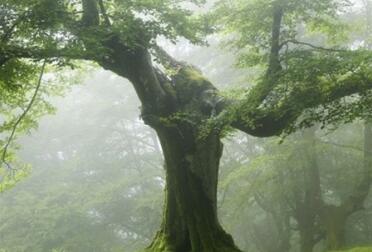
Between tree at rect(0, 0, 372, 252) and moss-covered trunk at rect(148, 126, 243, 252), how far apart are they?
0.06 ft

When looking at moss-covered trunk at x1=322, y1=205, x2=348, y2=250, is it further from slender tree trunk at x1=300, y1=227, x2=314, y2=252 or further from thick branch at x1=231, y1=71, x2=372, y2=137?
thick branch at x1=231, y1=71, x2=372, y2=137

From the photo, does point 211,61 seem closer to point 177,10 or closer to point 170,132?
point 170,132

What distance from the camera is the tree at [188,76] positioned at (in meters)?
5.25

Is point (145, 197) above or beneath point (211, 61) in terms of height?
beneath

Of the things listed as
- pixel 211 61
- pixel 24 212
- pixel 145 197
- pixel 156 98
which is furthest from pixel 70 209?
pixel 156 98

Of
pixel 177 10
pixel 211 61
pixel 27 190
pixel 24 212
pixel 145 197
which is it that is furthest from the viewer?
pixel 211 61

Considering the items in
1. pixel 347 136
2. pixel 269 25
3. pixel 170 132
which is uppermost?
pixel 347 136

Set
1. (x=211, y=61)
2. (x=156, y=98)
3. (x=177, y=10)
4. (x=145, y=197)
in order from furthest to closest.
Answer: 1. (x=211, y=61)
2. (x=145, y=197)
3. (x=156, y=98)
4. (x=177, y=10)

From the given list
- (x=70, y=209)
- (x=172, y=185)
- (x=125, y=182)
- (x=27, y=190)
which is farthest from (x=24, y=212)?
(x=172, y=185)

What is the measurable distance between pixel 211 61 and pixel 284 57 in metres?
13.2

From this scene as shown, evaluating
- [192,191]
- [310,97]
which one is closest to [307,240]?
[192,191]

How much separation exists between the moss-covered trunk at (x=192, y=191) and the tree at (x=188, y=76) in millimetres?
17

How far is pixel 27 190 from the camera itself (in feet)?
58.8

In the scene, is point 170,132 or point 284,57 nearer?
point 284,57
